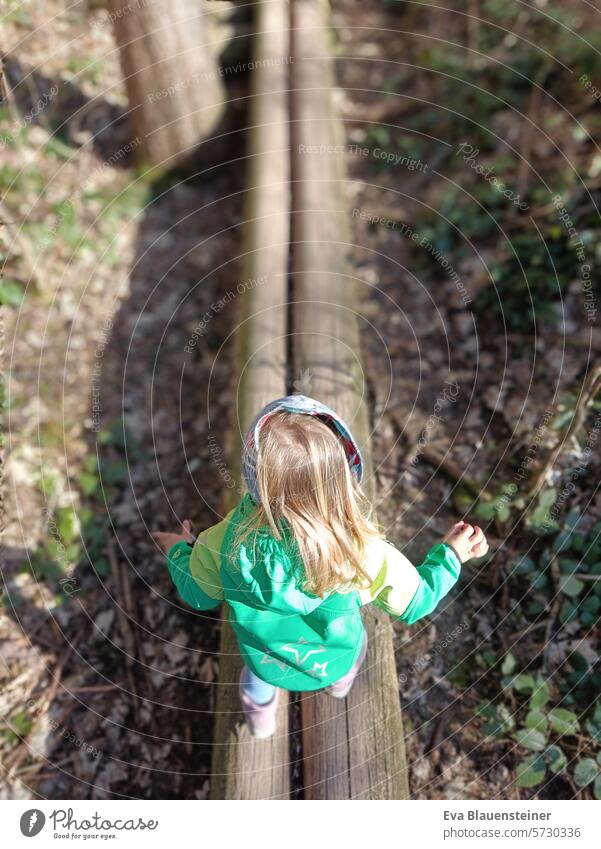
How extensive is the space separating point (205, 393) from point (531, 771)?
2.68 m

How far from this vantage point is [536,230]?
4340 millimetres

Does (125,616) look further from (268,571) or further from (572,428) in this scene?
(572,428)

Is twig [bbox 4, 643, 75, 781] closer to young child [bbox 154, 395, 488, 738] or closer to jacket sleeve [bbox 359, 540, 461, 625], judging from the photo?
young child [bbox 154, 395, 488, 738]

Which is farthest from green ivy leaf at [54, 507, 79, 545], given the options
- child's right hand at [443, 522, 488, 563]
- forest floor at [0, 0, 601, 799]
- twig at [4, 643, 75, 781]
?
child's right hand at [443, 522, 488, 563]

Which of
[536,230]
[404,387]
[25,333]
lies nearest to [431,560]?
[404,387]

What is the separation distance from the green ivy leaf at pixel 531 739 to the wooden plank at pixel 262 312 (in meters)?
0.96

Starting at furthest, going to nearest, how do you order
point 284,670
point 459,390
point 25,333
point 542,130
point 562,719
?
point 542,130 → point 25,333 → point 459,390 → point 562,719 → point 284,670

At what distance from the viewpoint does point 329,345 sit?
140 inches

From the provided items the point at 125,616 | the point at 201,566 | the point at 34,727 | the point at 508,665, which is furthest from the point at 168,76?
the point at 508,665

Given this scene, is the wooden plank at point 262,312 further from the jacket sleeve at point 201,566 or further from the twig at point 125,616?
the twig at point 125,616

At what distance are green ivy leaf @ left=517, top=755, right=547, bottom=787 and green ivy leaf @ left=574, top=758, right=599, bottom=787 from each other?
0.41 feet

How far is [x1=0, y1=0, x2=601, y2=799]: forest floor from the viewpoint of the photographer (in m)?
3.09
